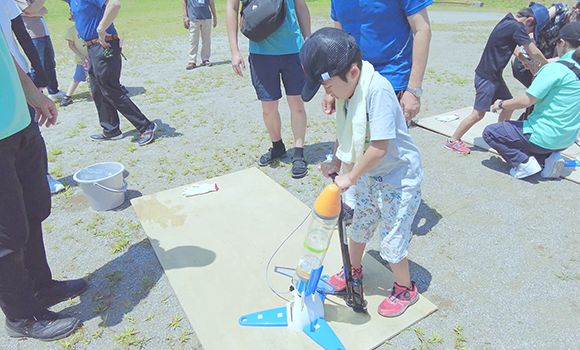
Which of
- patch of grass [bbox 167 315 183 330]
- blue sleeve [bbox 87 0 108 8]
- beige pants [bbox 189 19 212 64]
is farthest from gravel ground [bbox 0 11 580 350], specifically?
beige pants [bbox 189 19 212 64]

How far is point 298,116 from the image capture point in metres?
3.82

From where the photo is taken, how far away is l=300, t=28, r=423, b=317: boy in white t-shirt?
1.66m

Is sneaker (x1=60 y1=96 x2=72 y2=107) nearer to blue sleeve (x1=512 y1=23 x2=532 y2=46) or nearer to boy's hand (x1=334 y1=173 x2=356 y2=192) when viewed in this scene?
boy's hand (x1=334 y1=173 x2=356 y2=192)

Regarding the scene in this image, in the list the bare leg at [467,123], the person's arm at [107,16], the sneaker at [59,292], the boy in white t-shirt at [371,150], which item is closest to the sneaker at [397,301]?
the boy in white t-shirt at [371,150]

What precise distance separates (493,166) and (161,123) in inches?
167

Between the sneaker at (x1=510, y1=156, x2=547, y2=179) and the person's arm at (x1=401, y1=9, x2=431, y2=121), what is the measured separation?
6.25 feet

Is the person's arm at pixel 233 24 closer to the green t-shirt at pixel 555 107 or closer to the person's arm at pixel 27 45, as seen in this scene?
the person's arm at pixel 27 45

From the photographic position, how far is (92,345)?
2066 mm

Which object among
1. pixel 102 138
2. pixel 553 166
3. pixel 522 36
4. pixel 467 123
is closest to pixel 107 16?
pixel 102 138

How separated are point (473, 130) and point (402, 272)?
3347 mm

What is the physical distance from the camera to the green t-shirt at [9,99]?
5.64ft

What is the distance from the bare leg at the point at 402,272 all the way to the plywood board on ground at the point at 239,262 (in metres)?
0.17

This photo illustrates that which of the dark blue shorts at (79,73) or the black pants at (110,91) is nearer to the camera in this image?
the black pants at (110,91)

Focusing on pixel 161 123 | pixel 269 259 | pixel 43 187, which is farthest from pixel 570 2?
pixel 43 187
